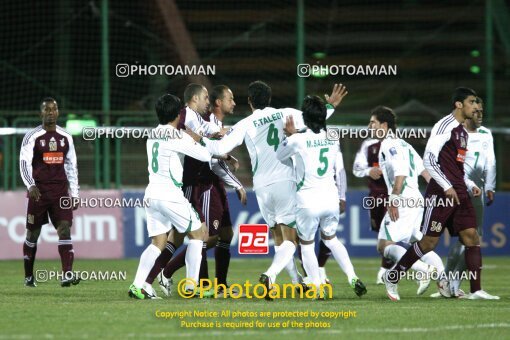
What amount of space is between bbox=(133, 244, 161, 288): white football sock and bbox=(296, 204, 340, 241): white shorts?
1.51 metres

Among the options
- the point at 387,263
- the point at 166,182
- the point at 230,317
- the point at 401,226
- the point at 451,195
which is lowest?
the point at 230,317

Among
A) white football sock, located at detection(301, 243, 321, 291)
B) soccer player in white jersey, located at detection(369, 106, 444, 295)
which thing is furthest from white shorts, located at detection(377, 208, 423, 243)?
white football sock, located at detection(301, 243, 321, 291)

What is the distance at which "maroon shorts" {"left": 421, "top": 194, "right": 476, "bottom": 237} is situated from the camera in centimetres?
1103

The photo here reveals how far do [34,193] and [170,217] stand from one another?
308 cm

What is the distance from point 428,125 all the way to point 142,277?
32.5 ft

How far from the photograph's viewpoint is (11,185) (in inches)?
719

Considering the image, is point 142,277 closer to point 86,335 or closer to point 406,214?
point 86,335

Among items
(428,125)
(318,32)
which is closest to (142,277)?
(428,125)

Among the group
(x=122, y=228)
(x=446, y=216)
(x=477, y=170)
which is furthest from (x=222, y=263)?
(x=122, y=228)

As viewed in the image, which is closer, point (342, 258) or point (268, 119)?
point (342, 258)

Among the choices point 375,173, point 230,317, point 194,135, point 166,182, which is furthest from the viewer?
point 375,173

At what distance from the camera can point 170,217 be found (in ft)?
35.3

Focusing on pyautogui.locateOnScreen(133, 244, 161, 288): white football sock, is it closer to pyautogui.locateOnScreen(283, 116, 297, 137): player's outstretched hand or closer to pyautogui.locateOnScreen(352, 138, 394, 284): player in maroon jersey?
pyautogui.locateOnScreen(283, 116, 297, 137): player's outstretched hand

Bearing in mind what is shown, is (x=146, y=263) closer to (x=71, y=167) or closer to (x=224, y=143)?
(x=224, y=143)
